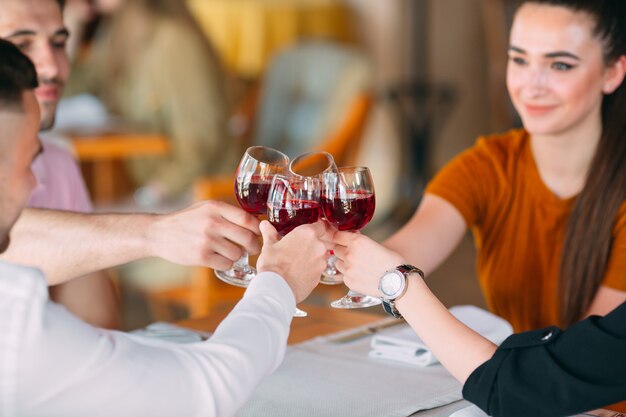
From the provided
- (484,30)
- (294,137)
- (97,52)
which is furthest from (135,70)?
(484,30)

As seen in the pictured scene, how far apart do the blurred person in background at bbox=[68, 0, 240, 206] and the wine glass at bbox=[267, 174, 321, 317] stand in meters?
2.24

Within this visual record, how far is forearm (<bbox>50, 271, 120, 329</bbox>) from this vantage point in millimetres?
2119

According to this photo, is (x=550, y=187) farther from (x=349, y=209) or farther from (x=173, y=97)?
(x=173, y=97)

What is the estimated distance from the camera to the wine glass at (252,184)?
5.42 ft

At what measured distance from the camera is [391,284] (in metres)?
1.46

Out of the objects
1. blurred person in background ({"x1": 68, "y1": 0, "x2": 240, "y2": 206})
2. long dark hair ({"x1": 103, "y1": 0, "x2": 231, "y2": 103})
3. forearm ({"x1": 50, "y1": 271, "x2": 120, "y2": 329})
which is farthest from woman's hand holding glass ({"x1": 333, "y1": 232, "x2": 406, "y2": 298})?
long dark hair ({"x1": 103, "y1": 0, "x2": 231, "y2": 103})

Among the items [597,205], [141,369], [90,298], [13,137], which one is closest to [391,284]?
[141,369]

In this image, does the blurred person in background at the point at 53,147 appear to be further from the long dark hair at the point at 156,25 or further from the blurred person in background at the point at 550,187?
the long dark hair at the point at 156,25

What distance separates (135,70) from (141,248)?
2333mm

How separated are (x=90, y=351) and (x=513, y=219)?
1315 millimetres

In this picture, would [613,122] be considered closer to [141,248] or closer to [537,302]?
[537,302]

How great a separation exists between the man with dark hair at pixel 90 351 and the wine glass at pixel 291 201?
0.28 metres

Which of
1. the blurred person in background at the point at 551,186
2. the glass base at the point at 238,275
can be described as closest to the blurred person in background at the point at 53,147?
the glass base at the point at 238,275

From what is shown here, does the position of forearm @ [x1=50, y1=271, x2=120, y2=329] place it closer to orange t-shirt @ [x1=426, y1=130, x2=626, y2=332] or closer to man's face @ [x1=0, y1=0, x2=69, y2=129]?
man's face @ [x1=0, y1=0, x2=69, y2=129]
